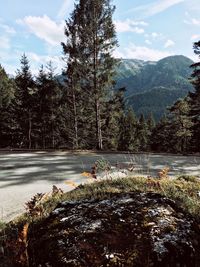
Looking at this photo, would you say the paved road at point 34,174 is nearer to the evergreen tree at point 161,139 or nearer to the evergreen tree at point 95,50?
the evergreen tree at point 95,50

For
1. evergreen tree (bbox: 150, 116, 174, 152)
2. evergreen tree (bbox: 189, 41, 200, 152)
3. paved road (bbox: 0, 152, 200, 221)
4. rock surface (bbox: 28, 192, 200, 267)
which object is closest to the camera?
rock surface (bbox: 28, 192, 200, 267)

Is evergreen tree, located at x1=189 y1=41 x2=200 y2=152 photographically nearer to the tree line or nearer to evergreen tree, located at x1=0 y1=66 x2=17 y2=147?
the tree line

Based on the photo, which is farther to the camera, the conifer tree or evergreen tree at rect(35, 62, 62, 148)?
the conifer tree

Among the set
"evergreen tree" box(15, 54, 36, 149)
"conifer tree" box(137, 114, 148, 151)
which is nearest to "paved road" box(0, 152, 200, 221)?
"evergreen tree" box(15, 54, 36, 149)

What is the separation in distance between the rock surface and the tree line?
1862cm

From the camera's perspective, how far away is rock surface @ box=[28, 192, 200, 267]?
10.4 feet

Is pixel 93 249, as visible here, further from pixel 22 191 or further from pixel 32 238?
pixel 22 191

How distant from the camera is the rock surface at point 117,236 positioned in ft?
10.4

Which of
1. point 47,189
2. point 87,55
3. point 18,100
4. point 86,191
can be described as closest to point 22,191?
point 47,189

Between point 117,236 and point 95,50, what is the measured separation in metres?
20.7

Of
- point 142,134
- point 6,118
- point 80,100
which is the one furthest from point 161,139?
point 80,100

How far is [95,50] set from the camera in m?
23.0

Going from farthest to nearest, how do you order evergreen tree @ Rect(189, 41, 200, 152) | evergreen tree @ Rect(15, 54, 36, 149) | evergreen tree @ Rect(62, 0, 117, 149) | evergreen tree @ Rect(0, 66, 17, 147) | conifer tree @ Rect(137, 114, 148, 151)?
conifer tree @ Rect(137, 114, 148, 151) → evergreen tree @ Rect(0, 66, 17, 147) → evergreen tree @ Rect(15, 54, 36, 149) → evergreen tree @ Rect(189, 41, 200, 152) → evergreen tree @ Rect(62, 0, 117, 149)

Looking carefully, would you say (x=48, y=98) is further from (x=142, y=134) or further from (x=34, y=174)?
(x=142, y=134)
